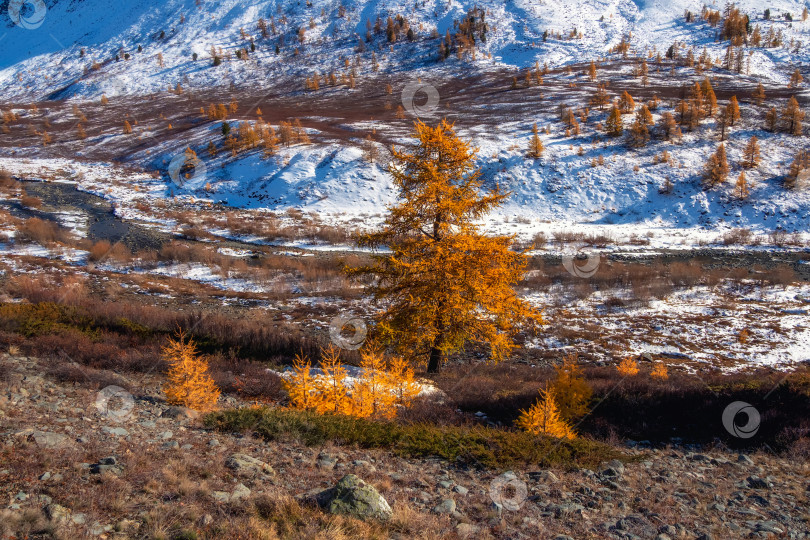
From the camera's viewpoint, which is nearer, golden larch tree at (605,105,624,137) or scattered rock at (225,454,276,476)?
scattered rock at (225,454,276,476)

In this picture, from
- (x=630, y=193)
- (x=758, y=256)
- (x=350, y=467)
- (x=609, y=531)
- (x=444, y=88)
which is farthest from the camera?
(x=444, y=88)

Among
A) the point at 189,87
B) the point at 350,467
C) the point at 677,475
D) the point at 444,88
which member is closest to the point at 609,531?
the point at 677,475

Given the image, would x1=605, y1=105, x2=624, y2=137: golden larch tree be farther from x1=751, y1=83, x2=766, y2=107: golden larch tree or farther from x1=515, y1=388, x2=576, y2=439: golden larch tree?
x1=515, y1=388, x2=576, y2=439: golden larch tree

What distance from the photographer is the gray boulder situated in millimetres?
4520


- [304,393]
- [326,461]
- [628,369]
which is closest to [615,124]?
[628,369]

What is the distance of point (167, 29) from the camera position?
139 m

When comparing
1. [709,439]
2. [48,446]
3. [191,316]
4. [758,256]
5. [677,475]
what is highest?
[48,446]

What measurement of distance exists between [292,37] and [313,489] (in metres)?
149

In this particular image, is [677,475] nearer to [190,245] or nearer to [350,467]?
[350,467]

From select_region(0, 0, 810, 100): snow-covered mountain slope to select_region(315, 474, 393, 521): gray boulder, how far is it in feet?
363

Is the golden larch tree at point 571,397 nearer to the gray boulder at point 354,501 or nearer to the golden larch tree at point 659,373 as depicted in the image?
the golden larch tree at point 659,373

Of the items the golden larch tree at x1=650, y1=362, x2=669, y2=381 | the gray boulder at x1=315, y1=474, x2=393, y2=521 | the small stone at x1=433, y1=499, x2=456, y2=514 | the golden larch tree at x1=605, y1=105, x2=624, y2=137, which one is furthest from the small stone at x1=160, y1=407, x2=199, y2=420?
the golden larch tree at x1=605, y1=105, x2=624, y2=137

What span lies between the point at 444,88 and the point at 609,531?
96.9 metres

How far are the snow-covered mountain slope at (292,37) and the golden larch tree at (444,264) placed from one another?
101667 mm
